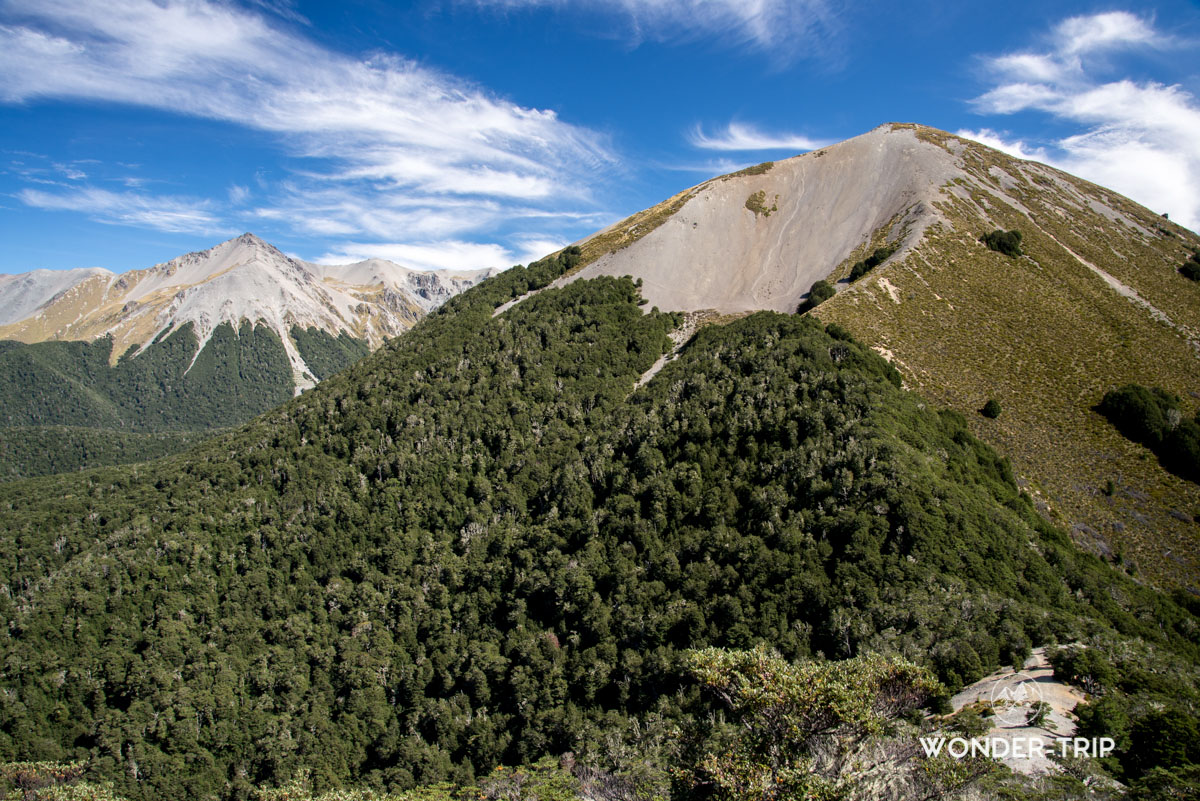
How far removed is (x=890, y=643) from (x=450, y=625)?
77054 mm

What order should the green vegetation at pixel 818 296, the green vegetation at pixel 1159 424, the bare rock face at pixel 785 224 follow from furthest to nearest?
the bare rock face at pixel 785 224 < the green vegetation at pixel 818 296 < the green vegetation at pixel 1159 424

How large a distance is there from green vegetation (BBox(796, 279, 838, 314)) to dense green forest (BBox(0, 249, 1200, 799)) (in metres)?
12.8

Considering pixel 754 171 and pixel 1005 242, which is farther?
pixel 754 171

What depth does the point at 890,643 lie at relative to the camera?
51.6m

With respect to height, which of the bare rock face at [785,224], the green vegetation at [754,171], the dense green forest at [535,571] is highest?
the green vegetation at [754,171]

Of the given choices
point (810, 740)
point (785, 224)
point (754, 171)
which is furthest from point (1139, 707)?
point (754, 171)

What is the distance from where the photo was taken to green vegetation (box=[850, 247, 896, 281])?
12062cm

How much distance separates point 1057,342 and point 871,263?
38.1m

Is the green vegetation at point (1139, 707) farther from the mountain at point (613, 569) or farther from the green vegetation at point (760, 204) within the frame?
the green vegetation at point (760, 204)

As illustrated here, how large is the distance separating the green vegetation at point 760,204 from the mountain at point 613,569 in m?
3.43

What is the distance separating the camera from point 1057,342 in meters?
94.6

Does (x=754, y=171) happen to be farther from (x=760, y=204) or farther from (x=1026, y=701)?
(x=1026, y=701)

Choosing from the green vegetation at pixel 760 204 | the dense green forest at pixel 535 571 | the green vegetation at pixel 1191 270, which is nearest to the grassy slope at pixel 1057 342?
the green vegetation at pixel 1191 270

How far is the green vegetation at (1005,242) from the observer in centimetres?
11538
